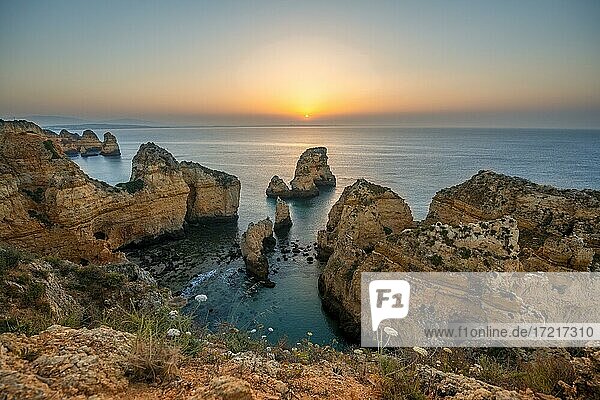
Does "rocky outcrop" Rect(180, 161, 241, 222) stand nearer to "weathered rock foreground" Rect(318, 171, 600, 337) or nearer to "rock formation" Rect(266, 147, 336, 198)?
"rock formation" Rect(266, 147, 336, 198)

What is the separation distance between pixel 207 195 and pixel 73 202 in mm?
15685

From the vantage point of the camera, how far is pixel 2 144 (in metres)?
22.9

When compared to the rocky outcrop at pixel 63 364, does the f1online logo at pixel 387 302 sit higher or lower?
lower

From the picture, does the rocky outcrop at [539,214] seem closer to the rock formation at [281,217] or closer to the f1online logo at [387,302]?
the f1online logo at [387,302]

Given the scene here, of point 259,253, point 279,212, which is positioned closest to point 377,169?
point 279,212

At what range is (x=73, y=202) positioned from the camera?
23.6 meters

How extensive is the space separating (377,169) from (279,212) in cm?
4729

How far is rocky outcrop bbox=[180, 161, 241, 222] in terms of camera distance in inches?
1494

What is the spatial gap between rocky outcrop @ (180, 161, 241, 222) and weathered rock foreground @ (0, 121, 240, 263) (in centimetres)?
320

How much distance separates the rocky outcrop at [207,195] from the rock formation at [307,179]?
13.0 meters

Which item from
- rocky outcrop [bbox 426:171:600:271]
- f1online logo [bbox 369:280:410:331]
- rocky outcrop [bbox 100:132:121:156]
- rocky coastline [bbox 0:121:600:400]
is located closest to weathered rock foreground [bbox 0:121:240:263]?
rocky coastline [bbox 0:121:600:400]

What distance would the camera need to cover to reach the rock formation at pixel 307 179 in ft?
170

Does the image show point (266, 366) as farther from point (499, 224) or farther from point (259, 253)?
point (259, 253)

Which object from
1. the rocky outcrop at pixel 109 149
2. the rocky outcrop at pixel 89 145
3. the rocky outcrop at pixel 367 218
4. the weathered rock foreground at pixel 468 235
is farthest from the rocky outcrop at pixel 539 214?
the rocky outcrop at pixel 89 145
